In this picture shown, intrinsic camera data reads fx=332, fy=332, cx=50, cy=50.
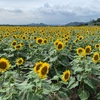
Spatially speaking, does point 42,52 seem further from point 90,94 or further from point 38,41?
point 90,94

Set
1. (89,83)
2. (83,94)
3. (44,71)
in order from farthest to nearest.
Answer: (83,94), (89,83), (44,71)

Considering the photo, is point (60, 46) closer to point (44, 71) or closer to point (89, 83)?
point (89, 83)

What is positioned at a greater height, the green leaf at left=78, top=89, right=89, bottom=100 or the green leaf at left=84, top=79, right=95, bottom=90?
the green leaf at left=84, top=79, right=95, bottom=90

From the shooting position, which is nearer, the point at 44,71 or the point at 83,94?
Answer: the point at 44,71

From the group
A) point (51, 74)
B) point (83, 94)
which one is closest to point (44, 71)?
point (83, 94)

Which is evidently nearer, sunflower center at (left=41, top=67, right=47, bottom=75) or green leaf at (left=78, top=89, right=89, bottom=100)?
sunflower center at (left=41, top=67, right=47, bottom=75)

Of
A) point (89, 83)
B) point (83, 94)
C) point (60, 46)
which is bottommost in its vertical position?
point (83, 94)

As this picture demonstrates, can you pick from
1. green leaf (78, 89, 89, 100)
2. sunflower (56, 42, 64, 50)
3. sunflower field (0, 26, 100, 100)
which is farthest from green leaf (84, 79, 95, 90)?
sunflower (56, 42, 64, 50)

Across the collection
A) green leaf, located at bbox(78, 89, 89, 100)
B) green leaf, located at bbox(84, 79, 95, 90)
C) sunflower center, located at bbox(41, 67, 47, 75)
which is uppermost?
sunflower center, located at bbox(41, 67, 47, 75)

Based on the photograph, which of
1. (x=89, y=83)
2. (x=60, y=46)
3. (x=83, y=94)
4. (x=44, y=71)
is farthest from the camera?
(x=60, y=46)

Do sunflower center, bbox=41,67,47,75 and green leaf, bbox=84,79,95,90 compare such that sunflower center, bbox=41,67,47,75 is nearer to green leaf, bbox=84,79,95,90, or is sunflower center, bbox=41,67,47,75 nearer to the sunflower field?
the sunflower field

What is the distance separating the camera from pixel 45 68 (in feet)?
15.1

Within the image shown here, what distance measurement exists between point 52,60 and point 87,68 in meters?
1.34

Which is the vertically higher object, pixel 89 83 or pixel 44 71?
pixel 44 71
